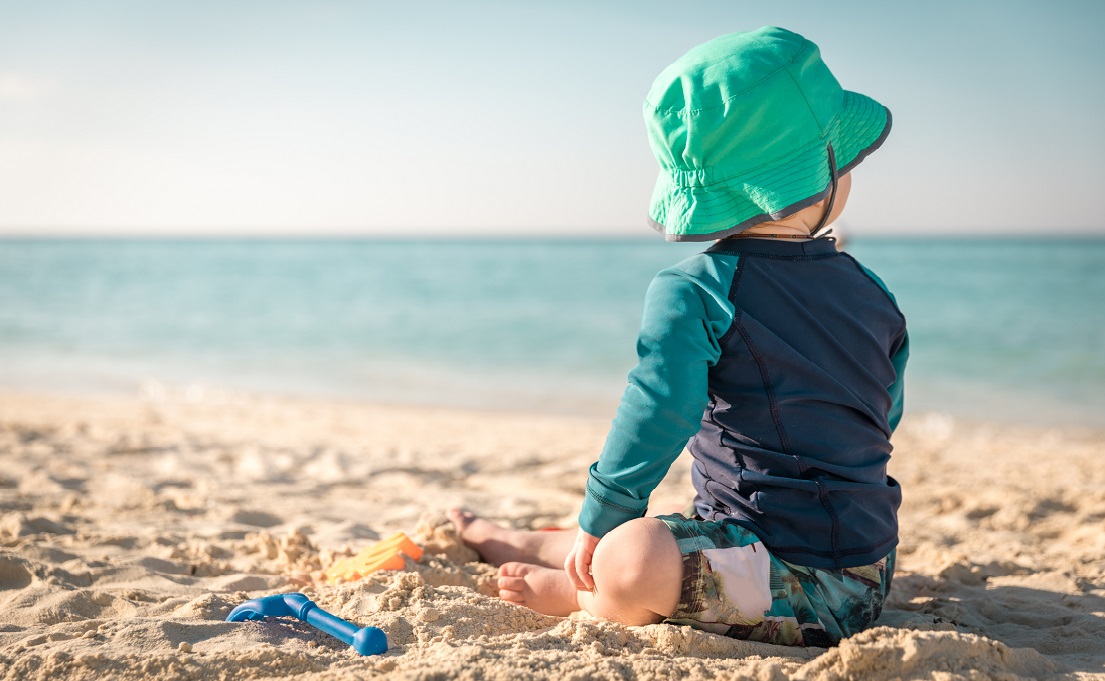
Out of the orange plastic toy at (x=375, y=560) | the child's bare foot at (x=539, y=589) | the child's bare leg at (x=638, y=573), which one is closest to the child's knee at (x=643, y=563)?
the child's bare leg at (x=638, y=573)

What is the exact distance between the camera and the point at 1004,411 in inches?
250

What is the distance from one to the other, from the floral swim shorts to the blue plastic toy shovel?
0.60 metres

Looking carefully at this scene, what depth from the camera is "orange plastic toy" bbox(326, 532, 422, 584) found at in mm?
1963

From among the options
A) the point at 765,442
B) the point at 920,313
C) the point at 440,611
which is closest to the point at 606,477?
the point at 765,442

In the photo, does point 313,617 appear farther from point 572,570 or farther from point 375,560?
point 572,570

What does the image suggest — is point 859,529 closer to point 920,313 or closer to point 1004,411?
point 1004,411

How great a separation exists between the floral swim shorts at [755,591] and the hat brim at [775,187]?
60 centimetres

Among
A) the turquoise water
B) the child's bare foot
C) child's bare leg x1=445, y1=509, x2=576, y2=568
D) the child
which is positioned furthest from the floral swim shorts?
the turquoise water

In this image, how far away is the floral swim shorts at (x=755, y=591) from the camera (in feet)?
4.96

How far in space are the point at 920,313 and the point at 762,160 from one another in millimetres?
12309

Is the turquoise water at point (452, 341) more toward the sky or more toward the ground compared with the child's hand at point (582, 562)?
more toward the ground

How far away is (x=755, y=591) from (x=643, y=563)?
241mm

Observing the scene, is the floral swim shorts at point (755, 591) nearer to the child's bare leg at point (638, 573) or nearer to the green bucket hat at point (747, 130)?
the child's bare leg at point (638, 573)

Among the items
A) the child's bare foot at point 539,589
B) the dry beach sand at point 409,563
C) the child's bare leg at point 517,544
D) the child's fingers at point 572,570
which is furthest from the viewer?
the child's bare leg at point 517,544
